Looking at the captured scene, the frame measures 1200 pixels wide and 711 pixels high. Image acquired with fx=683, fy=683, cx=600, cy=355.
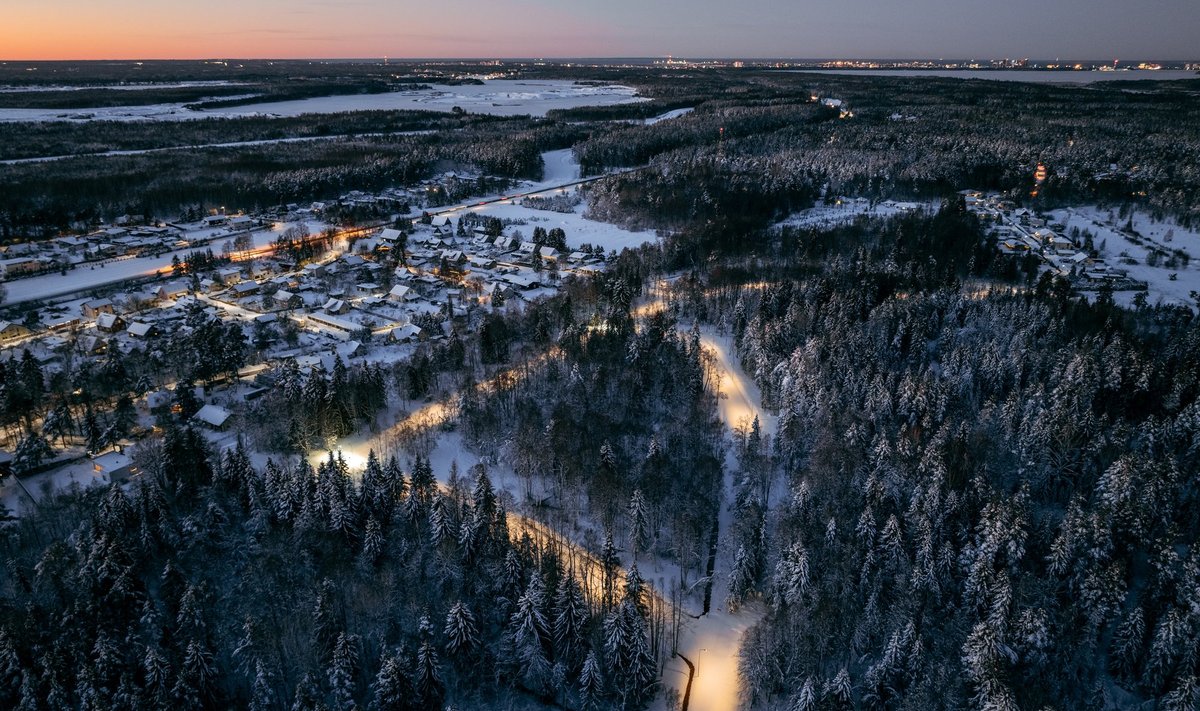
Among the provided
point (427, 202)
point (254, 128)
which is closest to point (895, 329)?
point (427, 202)

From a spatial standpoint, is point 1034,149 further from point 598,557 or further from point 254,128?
point 254,128

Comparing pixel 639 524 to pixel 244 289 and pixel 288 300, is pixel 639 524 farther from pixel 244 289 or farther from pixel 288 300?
pixel 244 289

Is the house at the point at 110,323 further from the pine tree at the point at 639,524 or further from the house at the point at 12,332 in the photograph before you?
the pine tree at the point at 639,524

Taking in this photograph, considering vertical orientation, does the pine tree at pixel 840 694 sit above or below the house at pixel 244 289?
below

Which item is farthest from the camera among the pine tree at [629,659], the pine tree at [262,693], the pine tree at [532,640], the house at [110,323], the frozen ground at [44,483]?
the house at [110,323]

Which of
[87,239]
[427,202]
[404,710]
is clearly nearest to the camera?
[404,710]

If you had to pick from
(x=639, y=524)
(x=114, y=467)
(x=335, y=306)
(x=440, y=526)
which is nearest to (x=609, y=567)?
(x=639, y=524)

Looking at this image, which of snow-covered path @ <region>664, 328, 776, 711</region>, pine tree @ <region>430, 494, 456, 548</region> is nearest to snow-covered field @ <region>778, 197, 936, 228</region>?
snow-covered path @ <region>664, 328, 776, 711</region>

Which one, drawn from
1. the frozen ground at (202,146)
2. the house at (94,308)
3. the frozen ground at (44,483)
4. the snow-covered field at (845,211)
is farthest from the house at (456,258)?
the frozen ground at (202,146)
